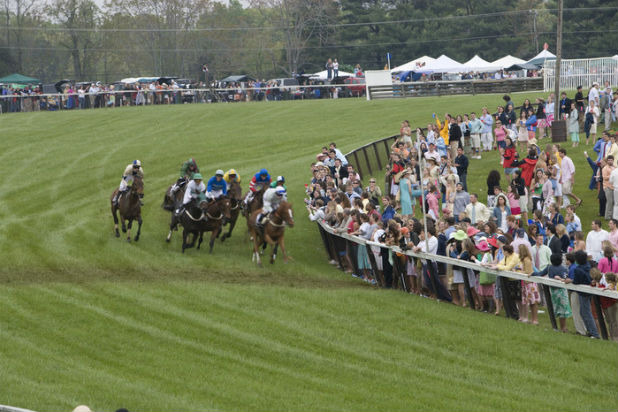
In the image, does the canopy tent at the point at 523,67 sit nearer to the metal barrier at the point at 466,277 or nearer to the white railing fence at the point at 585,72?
the white railing fence at the point at 585,72

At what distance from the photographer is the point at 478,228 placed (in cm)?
1741

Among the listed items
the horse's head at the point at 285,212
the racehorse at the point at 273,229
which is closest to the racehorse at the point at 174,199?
the racehorse at the point at 273,229

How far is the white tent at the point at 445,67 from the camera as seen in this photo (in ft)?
206

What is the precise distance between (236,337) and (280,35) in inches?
3446

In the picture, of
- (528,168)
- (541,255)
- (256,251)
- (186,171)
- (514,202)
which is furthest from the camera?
(528,168)

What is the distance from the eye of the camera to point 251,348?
44.7 ft

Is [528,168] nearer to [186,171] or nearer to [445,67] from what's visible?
[186,171]

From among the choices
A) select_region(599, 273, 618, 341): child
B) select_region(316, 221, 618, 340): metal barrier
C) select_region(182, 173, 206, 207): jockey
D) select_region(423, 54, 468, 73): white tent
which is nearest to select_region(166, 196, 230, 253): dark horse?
select_region(182, 173, 206, 207): jockey

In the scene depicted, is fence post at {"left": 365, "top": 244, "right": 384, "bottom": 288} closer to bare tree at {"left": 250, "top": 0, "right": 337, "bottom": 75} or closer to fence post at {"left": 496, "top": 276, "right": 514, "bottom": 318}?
fence post at {"left": 496, "top": 276, "right": 514, "bottom": 318}

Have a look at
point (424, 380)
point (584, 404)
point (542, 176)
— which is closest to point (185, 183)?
point (542, 176)

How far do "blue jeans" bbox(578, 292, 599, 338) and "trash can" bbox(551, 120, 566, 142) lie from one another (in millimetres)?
18951

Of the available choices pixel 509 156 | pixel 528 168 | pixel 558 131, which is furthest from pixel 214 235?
pixel 558 131

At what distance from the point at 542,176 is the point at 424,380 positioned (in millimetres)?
10711

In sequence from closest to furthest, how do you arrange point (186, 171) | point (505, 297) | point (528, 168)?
point (505, 297) < point (186, 171) < point (528, 168)
